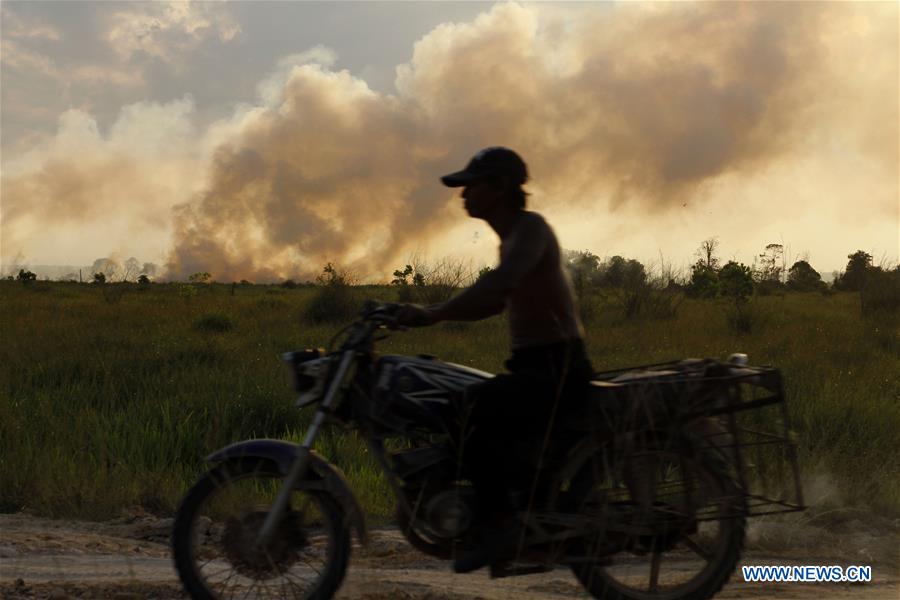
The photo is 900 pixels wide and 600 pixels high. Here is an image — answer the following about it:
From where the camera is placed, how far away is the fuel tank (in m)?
3.76

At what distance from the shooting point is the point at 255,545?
3.81 meters

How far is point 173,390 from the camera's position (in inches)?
405

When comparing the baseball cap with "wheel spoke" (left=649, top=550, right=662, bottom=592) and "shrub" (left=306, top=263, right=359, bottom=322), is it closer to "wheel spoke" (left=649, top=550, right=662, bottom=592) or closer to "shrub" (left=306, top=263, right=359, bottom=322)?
"wheel spoke" (left=649, top=550, right=662, bottom=592)

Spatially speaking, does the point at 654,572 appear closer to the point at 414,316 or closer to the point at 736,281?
the point at 414,316

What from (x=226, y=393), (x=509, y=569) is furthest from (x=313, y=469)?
(x=226, y=393)

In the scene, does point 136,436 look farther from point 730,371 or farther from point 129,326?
point 129,326

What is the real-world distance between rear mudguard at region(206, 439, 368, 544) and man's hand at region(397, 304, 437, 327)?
691 mm

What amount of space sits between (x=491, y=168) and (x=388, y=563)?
2.46 m

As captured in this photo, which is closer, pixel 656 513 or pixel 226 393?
pixel 656 513

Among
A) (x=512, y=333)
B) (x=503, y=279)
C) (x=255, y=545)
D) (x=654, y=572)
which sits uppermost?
(x=503, y=279)

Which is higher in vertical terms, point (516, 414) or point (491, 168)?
point (491, 168)

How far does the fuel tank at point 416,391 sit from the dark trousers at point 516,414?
8 centimetres

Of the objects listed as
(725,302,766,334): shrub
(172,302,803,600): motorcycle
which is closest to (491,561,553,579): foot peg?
(172,302,803,600): motorcycle

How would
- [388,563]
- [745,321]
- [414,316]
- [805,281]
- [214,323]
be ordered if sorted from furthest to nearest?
[805,281] < [214,323] < [745,321] < [388,563] < [414,316]
